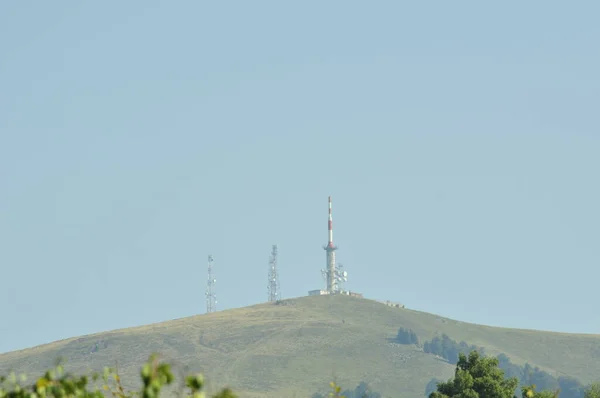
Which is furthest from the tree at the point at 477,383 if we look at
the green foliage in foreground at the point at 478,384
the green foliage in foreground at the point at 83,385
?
the green foliage in foreground at the point at 83,385

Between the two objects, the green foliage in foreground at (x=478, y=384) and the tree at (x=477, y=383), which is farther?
the tree at (x=477, y=383)

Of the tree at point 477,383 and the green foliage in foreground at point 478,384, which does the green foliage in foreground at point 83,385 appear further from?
the tree at point 477,383

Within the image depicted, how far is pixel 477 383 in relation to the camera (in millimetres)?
90312

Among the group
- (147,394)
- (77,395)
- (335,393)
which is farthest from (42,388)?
(335,393)

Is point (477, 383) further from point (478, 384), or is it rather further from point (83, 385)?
point (83, 385)

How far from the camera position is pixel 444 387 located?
3597 inches

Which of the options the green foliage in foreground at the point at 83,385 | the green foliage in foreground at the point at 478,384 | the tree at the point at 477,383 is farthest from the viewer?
the tree at the point at 477,383

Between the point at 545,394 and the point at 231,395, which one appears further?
the point at 545,394

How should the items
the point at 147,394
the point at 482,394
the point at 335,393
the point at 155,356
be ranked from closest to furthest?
the point at 147,394 < the point at 155,356 < the point at 335,393 < the point at 482,394

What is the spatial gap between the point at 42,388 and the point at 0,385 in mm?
3559

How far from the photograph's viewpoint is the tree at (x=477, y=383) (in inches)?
3511

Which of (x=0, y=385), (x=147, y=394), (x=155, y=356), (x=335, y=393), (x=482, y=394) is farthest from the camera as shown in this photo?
(x=482, y=394)

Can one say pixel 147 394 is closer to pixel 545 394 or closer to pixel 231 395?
pixel 231 395

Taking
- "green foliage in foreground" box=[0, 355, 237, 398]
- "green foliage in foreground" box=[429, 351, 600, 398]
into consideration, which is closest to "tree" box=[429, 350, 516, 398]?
"green foliage in foreground" box=[429, 351, 600, 398]
